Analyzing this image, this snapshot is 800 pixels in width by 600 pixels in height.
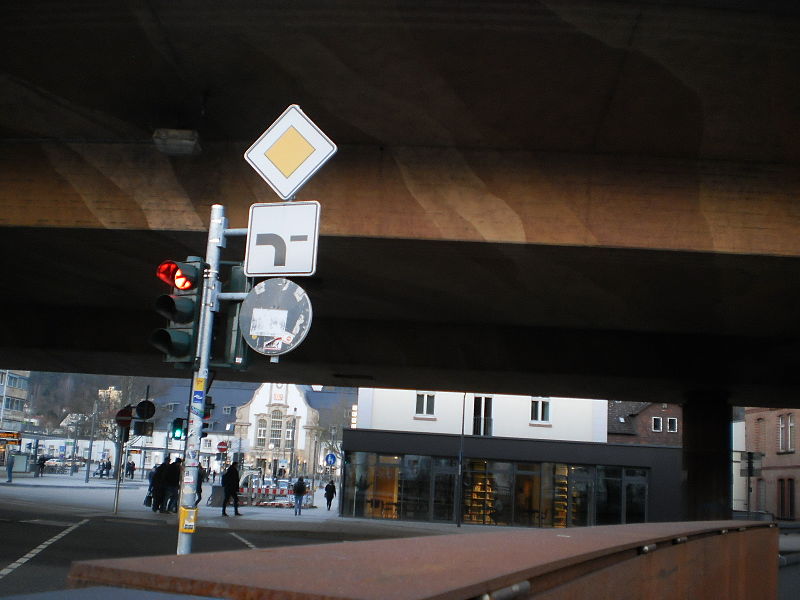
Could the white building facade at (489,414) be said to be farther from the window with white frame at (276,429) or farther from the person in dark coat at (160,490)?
the window with white frame at (276,429)

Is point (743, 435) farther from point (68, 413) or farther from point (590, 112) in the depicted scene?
point (68, 413)

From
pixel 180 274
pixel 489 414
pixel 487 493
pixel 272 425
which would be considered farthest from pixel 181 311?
pixel 272 425

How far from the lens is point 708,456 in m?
24.2

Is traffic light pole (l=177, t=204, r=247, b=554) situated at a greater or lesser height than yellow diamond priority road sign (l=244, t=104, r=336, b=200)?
lesser

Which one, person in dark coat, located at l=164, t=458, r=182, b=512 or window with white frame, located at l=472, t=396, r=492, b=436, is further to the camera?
window with white frame, located at l=472, t=396, r=492, b=436

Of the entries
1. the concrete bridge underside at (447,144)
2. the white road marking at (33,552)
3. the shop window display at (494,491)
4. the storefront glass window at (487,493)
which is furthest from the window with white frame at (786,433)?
the white road marking at (33,552)

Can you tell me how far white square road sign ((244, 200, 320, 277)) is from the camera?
311 inches

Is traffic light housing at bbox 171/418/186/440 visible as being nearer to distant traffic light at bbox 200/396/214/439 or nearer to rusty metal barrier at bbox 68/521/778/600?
distant traffic light at bbox 200/396/214/439

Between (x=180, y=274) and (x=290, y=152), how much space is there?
160 centimetres

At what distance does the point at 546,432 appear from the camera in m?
43.8

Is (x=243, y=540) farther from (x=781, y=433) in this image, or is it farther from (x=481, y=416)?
(x=781, y=433)

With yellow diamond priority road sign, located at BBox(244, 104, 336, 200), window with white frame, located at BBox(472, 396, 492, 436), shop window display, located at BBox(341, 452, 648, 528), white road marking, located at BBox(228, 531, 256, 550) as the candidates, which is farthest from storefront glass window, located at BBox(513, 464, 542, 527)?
yellow diamond priority road sign, located at BBox(244, 104, 336, 200)

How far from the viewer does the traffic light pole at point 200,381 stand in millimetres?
7578

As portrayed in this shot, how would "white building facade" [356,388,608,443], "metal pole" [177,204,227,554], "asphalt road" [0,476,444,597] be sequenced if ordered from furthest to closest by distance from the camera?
1. "white building facade" [356,388,608,443]
2. "asphalt road" [0,476,444,597]
3. "metal pole" [177,204,227,554]
